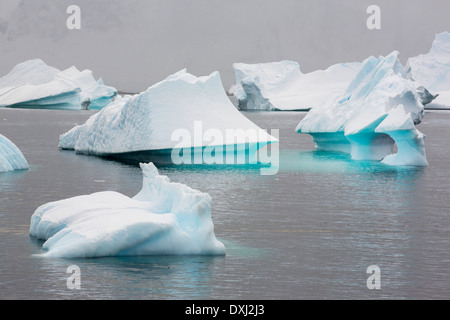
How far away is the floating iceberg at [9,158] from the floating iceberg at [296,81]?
72.3 metres

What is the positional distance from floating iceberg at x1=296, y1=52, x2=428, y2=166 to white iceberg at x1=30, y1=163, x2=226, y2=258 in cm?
1537

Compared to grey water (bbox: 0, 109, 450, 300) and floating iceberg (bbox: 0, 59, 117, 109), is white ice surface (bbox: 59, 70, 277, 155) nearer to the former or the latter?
grey water (bbox: 0, 109, 450, 300)

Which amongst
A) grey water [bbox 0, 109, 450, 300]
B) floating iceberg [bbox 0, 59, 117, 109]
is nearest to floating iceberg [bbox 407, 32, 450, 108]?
floating iceberg [bbox 0, 59, 117, 109]

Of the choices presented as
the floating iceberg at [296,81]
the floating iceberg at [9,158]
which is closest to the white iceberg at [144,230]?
the floating iceberg at [9,158]

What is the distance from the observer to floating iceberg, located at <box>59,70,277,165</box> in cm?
2539

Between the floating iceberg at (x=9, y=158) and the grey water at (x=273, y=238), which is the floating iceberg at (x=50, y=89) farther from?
the grey water at (x=273, y=238)

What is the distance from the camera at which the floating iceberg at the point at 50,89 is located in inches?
3346

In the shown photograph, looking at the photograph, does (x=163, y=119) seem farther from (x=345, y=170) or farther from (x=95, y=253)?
(x=95, y=253)

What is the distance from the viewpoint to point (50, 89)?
3342 inches

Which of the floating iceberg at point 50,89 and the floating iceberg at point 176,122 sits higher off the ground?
the floating iceberg at point 50,89

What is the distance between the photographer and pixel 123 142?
2688cm

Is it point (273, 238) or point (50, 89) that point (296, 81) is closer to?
point (50, 89)

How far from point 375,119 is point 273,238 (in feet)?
49.5

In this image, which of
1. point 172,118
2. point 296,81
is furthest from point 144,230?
point 296,81
